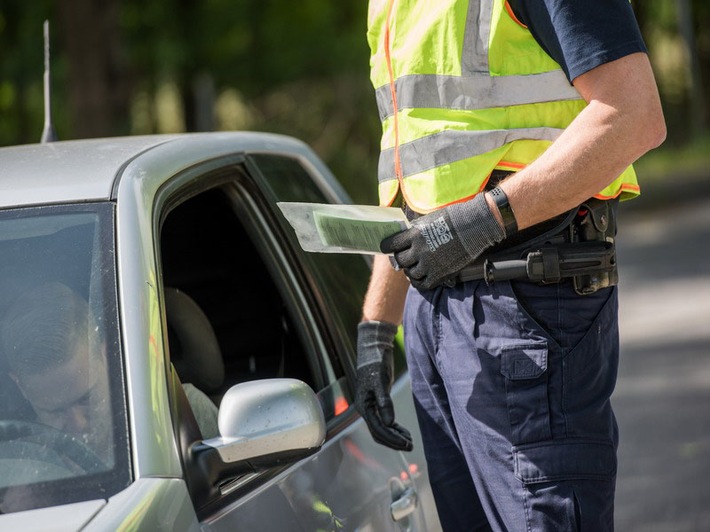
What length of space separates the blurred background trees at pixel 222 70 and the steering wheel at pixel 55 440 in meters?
9.03

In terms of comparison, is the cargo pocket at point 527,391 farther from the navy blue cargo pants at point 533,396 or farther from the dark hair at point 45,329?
the dark hair at point 45,329

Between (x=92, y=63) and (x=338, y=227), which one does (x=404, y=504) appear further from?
(x=92, y=63)

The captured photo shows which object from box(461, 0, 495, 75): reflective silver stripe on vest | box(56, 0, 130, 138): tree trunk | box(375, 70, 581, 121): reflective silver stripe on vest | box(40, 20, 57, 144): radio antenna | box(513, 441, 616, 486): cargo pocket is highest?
box(56, 0, 130, 138): tree trunk

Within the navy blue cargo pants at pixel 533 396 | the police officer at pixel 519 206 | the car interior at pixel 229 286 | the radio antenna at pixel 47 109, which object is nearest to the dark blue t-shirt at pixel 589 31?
the police officer at pixel 519 206

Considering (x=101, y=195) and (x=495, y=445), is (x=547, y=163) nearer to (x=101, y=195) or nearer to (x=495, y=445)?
(x=495, y=445)

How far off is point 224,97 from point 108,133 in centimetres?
778

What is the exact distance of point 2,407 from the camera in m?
2.05

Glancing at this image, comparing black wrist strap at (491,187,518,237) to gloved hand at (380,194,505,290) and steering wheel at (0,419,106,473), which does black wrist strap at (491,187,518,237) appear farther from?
steering wheel at (0,419,106,473)

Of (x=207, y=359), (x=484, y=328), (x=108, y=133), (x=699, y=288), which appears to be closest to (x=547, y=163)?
(x=484, y=328)

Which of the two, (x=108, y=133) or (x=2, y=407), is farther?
(x=108, y=133)

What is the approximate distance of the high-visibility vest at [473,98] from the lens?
222 centimetres

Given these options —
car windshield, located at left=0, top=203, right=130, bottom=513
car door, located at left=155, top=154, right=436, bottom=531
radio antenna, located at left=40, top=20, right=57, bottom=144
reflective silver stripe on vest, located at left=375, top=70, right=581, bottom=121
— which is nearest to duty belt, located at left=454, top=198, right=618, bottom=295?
reflective silver stripe on vest, located at left=375, top=70, right=581, bottom=121

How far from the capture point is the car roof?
227 cm

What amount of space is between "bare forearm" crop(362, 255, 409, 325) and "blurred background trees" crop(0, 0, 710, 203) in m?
8.51
